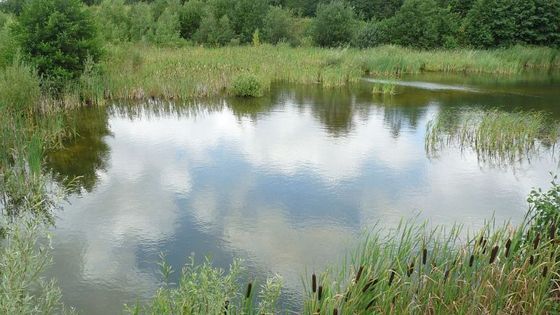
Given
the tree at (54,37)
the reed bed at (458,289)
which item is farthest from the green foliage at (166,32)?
the reed bed at (458,289)

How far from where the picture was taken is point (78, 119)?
11531 millimetres

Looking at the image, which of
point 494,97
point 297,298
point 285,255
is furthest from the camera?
point 494,97

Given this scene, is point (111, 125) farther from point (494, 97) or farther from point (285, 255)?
point (494, 97)

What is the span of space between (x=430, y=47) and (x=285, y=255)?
30.1 metres

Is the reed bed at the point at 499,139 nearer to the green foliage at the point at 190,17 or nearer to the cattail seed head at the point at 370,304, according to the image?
the cattail seed head at the point at 370,304

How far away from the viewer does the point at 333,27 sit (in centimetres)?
3059

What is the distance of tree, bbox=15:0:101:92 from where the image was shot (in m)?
12.0

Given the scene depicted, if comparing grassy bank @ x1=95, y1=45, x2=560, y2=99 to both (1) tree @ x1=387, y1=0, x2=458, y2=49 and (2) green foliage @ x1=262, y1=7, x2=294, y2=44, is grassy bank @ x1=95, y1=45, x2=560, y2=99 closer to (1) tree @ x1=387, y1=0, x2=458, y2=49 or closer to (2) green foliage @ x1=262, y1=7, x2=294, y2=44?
(1) tree @ x1=387, y1=0, x2=458, y2=49

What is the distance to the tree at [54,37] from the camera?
1202 centimetres

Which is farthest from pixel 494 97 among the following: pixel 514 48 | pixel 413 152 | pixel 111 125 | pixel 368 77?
pixel 514 48

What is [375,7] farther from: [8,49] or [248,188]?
[248,188]

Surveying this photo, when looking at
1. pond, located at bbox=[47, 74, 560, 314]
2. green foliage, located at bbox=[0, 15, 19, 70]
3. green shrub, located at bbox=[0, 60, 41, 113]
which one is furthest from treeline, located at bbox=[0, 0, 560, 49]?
green shrub, located at bbox=[0, 60, 41, 113]

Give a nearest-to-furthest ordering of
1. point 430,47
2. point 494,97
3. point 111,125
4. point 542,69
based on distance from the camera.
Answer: point 111,125 → point 494,97 → point 542,69 → point 430,47

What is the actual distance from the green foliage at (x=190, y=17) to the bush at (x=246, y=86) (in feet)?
57.2
